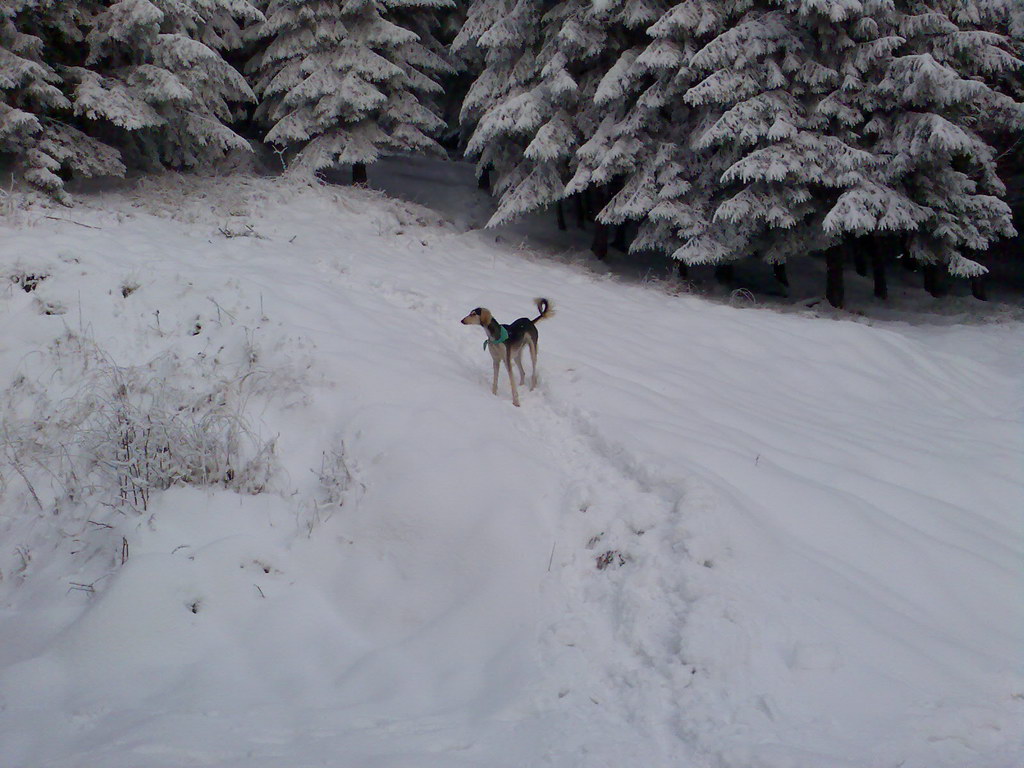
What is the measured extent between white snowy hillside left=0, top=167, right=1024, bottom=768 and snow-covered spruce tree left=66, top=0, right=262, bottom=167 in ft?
10.6

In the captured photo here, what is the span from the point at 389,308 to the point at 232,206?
18.8ft

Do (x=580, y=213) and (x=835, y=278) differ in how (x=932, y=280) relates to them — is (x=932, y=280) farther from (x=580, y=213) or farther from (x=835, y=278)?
(x=580, y=213)

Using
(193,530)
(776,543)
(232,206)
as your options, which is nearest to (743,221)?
(776,543)

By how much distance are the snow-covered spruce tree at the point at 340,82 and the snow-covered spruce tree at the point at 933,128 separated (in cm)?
991

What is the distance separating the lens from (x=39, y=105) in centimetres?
1019

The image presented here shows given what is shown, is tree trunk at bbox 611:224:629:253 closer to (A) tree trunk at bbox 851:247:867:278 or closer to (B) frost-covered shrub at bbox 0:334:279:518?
(A) tree trunk at bbox 851:247:867:278

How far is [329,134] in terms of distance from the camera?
49.3 feet

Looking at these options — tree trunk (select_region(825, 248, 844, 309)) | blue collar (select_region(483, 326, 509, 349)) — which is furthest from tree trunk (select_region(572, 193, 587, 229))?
blue collar (select_region(483, 326, 509, 349))

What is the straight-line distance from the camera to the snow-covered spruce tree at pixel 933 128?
1088 centimetres

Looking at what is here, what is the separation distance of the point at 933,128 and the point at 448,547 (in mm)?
11628

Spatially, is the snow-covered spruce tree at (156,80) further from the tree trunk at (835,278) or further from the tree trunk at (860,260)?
the tree trunk at (860,260)

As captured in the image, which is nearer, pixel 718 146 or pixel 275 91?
pixel 718 146

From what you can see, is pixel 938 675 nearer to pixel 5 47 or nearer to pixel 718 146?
pixel 718 146

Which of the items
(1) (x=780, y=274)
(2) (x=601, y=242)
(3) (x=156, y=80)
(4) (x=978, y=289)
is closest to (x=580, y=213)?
(2) (x=601, y=242)
